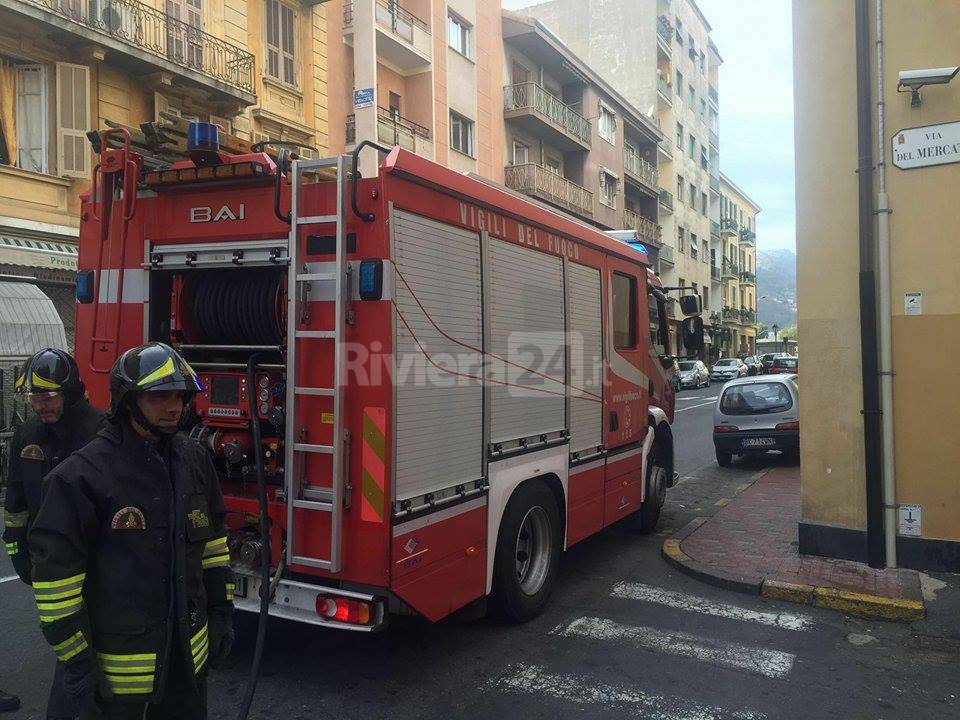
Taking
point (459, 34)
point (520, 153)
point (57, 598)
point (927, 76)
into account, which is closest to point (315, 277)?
point (57, 598)

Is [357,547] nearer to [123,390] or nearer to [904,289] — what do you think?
[123,390]

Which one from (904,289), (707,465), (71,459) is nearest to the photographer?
(71,459)

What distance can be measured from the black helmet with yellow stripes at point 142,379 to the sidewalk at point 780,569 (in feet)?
16.1

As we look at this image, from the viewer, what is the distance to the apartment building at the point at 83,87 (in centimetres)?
1370

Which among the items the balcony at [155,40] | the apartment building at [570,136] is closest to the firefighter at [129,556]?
the balcony at [155,40]

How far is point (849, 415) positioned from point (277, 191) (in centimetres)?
481

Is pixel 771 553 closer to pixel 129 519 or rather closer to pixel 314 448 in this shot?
pixel 314 448

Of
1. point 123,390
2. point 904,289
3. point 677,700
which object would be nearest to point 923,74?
point 904,289

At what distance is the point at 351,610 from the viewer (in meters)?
3.88

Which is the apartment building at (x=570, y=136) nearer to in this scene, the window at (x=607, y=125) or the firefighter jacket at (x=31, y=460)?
the window at (x=607, y=125)

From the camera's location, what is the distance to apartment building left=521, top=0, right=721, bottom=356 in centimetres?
4459

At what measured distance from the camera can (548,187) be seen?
1170 inches

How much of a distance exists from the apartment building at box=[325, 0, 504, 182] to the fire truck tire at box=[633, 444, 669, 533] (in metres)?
14.8

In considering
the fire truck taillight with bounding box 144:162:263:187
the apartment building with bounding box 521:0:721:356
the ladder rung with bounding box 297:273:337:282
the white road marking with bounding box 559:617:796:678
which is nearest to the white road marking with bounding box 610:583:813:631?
the white road marking with bounding box 559:617:796:678
